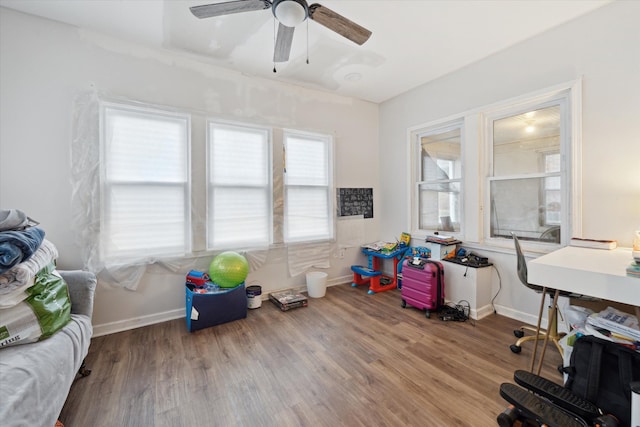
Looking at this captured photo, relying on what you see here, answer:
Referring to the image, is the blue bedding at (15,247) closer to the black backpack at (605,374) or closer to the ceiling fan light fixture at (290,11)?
the ceiling fan light fixture at (290,11)

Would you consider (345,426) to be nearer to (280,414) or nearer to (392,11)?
(280,414)

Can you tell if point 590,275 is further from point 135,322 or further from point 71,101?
point 71,101

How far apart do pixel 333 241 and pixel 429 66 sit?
101 inches

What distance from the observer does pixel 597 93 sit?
224 cm

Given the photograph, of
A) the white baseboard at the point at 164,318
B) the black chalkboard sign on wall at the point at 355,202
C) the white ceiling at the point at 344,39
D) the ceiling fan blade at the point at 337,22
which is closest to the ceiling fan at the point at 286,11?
the ceiling fan blade at the point at 337,22

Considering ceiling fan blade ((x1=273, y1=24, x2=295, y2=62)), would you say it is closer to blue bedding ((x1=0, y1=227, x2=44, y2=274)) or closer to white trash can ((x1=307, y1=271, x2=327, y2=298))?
blue bedding ((x1=0, y1=227, x2=44, y2=274))

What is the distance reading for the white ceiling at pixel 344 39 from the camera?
2.16 m

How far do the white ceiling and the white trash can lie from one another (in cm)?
257

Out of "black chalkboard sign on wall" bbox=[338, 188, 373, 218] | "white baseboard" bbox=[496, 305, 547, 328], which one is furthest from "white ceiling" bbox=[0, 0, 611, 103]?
A: "white baseboard" bbox=[496, 305, 547, 328]

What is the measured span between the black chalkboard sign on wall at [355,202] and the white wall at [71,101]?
1264mm

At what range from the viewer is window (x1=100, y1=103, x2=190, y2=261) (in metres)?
2.54

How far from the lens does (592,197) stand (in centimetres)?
228

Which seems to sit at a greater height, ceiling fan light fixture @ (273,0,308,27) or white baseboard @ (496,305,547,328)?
ceiling fan light fixture @ (273,0,308,27)

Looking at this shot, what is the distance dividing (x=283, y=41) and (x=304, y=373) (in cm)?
257
